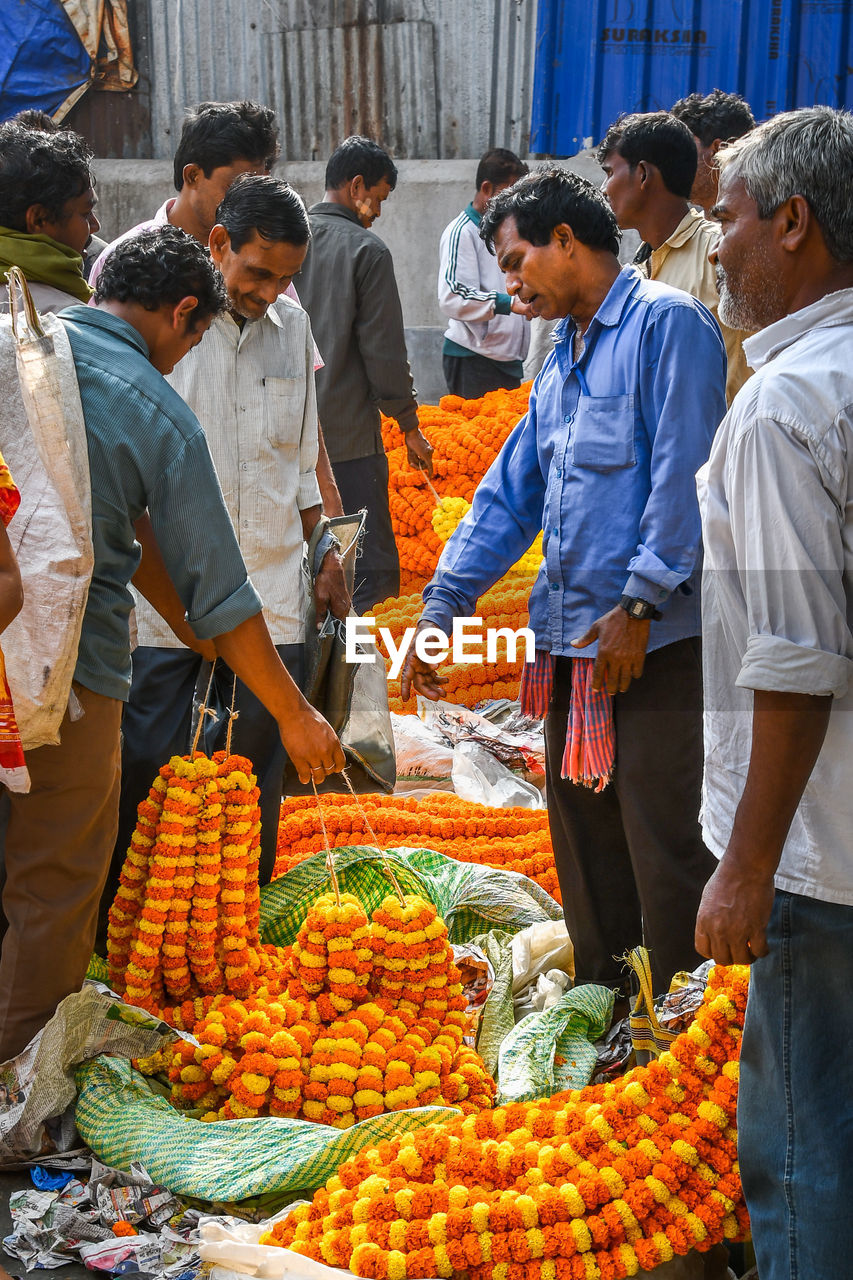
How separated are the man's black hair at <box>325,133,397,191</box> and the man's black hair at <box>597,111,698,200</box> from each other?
218cm

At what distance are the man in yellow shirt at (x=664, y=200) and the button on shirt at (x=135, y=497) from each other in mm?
1868

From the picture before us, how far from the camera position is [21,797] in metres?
2.76

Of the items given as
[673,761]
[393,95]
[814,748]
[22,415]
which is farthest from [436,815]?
[393,95]

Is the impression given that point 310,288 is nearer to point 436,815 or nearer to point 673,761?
point 436,815

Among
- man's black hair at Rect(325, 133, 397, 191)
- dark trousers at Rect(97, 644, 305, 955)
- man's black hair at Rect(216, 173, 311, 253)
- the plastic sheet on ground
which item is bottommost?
the plastic sheet on ground

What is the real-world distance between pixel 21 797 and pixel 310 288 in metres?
3.81

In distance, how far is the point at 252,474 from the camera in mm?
3664

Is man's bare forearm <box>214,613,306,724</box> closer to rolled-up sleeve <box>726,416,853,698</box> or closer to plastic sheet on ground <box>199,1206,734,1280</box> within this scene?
plastic sheet on ground <box>199,1206,734,1280</box>

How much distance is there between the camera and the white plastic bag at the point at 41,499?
2.56 m

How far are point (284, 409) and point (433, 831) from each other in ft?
4.70

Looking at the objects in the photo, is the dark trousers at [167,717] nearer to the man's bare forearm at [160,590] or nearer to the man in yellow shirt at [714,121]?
the man's bare forearm at [160,590]

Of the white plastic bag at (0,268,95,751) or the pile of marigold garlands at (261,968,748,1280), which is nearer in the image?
the pile of marigold garlands at (261,968,748,1280)

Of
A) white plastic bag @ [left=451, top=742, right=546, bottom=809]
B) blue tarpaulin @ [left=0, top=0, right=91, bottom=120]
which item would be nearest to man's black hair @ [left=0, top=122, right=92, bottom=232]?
white plastic bag @ [left=451, top=742, right=546, bottom=809]

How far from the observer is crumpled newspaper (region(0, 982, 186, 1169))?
103 inches
